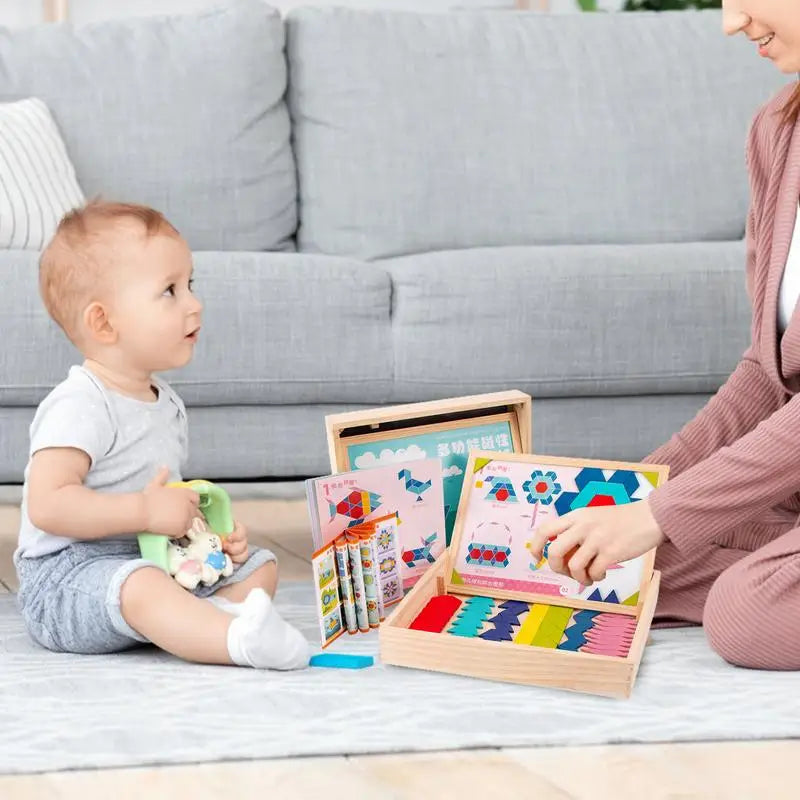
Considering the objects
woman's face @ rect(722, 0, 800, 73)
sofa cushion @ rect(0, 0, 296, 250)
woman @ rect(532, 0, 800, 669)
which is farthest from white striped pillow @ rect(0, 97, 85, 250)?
woman's face @ rect(722, 0, 800, 73)

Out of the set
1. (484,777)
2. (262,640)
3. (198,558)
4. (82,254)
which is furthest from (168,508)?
(484,777)

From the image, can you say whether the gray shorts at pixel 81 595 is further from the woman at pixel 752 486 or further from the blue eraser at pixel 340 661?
the woman at pixel 752 486

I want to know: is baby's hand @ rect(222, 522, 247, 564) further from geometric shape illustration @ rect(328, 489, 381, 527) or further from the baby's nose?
the baby's nose

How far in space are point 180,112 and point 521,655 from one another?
157 centimetres

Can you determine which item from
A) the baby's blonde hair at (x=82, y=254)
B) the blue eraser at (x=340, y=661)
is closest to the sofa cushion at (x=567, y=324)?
the baby's blonde hair at (x=82, y=254)

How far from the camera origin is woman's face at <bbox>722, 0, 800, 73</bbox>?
138 cm

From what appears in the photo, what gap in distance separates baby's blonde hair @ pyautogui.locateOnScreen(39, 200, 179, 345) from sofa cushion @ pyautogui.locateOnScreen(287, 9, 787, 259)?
1.06 m

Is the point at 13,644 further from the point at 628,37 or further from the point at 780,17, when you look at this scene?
the point at 628,37

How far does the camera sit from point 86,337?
4.91 feet

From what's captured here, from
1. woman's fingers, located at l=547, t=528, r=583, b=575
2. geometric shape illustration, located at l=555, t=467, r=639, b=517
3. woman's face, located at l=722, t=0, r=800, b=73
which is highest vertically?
woman's face, located at l=722, t=0, r=800, b=73

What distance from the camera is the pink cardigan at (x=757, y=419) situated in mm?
Answer: 1343

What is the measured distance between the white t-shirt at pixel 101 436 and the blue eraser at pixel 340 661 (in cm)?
30

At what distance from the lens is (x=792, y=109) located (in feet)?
5.08

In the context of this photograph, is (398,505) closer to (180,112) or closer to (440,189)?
(440,189)
